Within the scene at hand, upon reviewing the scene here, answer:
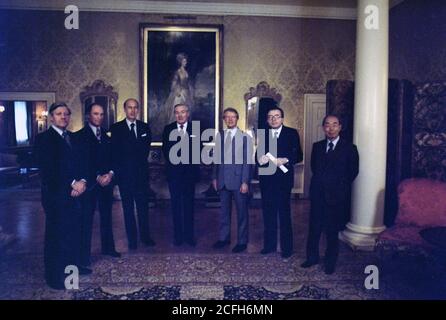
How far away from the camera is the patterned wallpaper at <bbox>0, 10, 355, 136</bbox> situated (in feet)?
22.2

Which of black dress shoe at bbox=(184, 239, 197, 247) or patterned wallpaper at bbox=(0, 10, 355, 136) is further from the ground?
patterned wallpaper at bbox=(0, 10, 355, 136)

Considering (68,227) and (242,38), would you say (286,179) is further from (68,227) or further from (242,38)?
(242,38)

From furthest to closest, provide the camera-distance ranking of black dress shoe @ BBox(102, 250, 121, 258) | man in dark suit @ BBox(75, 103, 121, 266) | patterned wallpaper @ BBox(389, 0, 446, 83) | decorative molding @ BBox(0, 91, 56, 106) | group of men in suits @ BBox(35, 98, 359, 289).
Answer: decorative molding @ BBox(0, 91, 56, 106)
patterned wallpaper @ BBox(389, 0, 446, 83)
black dress shoe @ BBox(102, 250, 121, 258)
man in dark suit @ BBox(75, 103, 121, 266)
group of men in suits @ BBox(35, 98, 359, 289)

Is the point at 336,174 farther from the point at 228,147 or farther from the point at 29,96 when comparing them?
the point at 29,96

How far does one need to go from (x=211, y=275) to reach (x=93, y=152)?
167 cm

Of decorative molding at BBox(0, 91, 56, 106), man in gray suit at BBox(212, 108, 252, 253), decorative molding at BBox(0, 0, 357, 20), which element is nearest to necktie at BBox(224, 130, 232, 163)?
man in gray suit at BBox(212, 108, 252, 253)

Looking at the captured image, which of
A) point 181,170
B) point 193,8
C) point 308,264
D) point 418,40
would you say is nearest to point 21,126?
point 193,8

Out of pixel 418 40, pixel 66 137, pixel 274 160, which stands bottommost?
pixel 274 160

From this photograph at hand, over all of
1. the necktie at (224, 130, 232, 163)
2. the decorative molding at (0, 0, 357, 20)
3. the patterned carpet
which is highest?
the decorative molding at (0, 0, 357, 20)

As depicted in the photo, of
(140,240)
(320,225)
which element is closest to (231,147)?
(320,225)

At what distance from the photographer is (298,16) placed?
6938 mm

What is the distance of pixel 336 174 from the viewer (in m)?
3.41

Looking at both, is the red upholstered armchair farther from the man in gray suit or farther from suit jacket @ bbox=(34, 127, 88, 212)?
suit jacket @ bbox=(34, 127, 88, 212)

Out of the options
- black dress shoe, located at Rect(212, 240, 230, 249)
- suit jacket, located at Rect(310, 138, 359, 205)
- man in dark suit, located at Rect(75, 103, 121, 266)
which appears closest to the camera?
suit jacket, located at Rect(310, 138, 359, 205)
